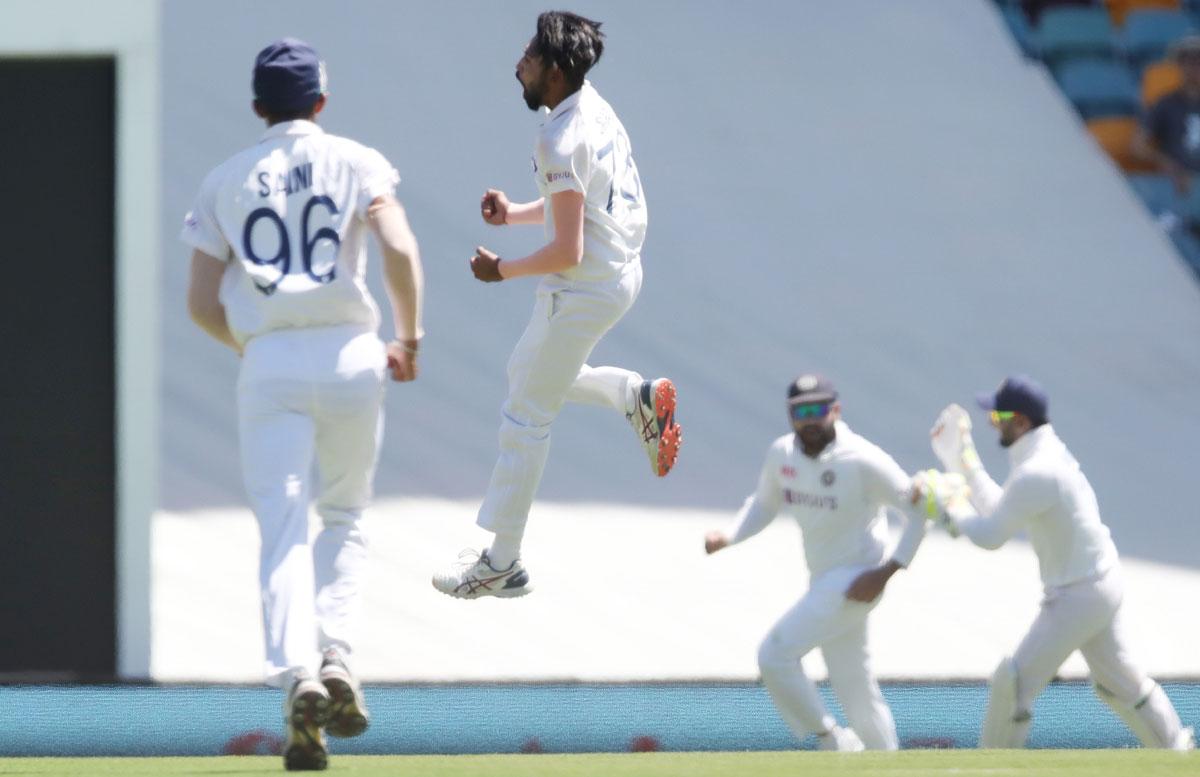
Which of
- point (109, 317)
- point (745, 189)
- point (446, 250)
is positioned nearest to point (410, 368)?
point (109, 317)

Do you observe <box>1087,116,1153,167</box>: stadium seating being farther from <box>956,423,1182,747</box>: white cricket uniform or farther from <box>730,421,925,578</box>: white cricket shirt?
<box>956,423,1182,747</box>: white cricket uniform

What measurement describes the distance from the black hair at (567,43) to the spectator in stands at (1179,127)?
8.49 metres

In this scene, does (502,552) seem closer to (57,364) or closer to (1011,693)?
(1011,693)

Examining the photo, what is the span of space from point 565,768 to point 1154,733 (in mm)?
3181

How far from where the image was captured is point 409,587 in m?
9.66

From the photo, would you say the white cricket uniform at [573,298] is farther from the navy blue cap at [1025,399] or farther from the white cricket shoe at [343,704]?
the navy blue cap at [1025,399]

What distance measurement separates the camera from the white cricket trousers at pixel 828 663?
312 inches

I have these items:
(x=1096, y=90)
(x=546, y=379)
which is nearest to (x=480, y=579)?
(x=546, y=379)

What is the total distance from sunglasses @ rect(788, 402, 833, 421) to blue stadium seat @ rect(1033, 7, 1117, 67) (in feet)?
25.1

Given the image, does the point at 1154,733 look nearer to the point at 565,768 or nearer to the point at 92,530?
the point at 565,768

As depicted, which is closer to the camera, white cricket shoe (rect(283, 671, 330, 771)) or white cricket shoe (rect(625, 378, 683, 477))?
white cricket shoe (rect(283, 671, 330, 771))

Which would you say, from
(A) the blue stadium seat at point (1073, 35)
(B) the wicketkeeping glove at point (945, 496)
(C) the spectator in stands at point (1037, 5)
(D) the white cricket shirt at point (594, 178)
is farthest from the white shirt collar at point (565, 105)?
(C) the spectator in stands at point (1037, 5)

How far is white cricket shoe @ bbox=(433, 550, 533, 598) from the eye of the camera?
6.04m

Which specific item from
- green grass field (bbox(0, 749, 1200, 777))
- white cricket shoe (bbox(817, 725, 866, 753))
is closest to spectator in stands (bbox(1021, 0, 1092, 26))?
white cricket shoe (bbox(817, 725, 866, 753))
